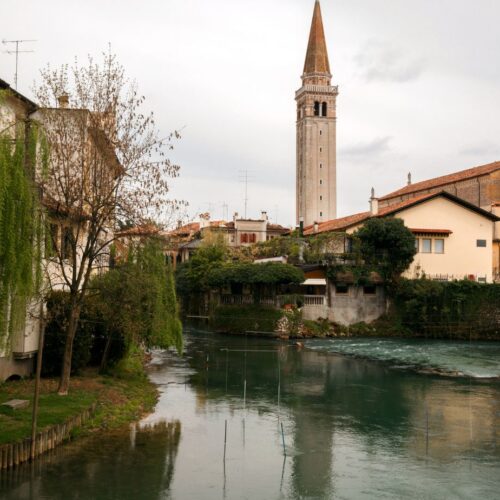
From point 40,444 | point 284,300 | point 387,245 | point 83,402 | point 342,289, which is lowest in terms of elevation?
point 40,444

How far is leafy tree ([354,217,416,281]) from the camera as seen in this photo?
5316 centimetres

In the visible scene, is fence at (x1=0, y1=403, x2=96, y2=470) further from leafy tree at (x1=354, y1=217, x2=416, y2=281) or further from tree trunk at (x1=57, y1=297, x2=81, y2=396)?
Answer: leafy tree at (x1=354, y1=217, x2=416, y2=281)

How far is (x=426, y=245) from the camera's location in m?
56.6

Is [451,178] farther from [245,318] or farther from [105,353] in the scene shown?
[105,353]

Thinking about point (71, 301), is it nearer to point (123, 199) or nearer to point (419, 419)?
point (123, 199)

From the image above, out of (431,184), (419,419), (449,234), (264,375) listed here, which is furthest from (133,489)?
(431,184)

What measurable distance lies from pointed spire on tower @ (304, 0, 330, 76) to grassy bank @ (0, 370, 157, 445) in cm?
9081

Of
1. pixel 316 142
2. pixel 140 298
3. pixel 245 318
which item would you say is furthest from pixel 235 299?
pixel 316 142

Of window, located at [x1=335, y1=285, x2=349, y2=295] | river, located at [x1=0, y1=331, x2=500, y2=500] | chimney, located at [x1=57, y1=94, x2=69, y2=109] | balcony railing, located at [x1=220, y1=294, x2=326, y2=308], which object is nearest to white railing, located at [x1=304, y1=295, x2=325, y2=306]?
balcony railing, located at [x1=220, y1=294, x2=326, y2=308]

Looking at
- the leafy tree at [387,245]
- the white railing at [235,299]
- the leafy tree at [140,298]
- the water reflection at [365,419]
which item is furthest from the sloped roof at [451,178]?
the leafy tree at [140,298]

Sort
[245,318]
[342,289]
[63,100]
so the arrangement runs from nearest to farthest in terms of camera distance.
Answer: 1. [63,100]
2. [245,318]
3. [342,289]

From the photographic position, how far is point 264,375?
98.5 ft

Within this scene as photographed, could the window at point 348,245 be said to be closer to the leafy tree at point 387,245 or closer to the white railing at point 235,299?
the leafy tree at point 387,245

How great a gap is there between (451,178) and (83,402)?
6383cm
